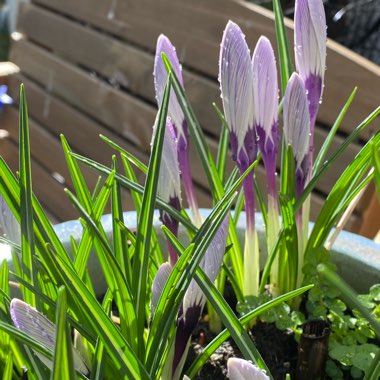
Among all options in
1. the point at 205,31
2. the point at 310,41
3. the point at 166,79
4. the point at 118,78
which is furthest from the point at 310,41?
the point at 118,78

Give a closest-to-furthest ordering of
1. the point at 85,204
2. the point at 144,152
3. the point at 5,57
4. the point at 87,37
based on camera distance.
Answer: the point at 85,204 → the point at 144,152 → the point at 87,37 → the point at 5,57

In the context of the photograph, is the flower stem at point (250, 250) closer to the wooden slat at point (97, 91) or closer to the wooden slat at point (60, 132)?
the wooden slat at point (97, 91)

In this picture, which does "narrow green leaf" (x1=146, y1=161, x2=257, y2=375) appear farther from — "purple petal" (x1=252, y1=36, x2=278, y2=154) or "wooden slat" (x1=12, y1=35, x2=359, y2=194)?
"wooden slat" (x1=12, y1=35, x2=359, y2=194)

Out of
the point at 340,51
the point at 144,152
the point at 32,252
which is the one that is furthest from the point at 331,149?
the point at 32,252

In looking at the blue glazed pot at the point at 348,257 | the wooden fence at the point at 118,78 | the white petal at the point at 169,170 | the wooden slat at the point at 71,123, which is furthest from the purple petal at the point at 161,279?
the wooden slat at the point at 71,123

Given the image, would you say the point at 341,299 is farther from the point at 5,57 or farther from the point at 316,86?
the point at 5,57

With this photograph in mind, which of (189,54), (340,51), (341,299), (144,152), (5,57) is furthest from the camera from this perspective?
(5,57)
